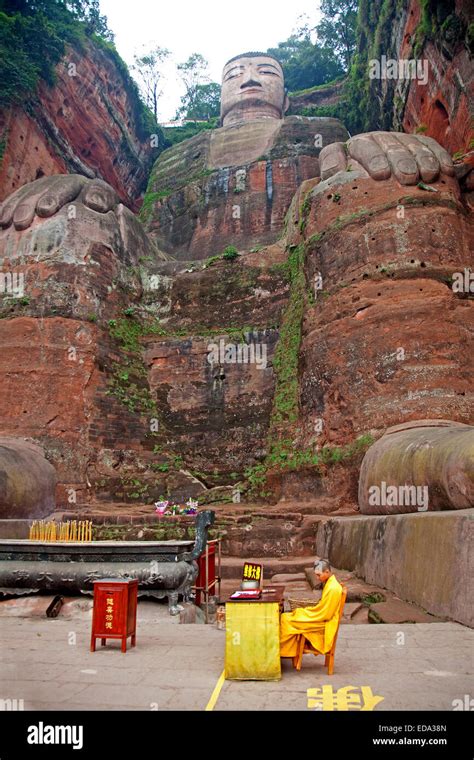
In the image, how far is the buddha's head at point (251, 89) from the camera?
98.0ft

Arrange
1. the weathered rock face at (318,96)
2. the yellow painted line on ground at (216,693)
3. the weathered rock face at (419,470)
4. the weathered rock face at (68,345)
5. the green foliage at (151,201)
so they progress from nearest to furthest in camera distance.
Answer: the yellow painted line on ground at (216,693)
the weathered rock face at (419,470)
the weathered rock face at (68,345)
the green foliage at (151,201)
the weathered rock face at (318,96)

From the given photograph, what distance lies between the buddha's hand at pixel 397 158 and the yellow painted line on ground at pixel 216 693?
→ 39.1 feet

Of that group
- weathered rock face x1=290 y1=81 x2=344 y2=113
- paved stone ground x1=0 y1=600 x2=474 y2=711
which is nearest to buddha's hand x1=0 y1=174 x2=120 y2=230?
paved stone ground x1=0 y1=600 x2=474 y2=711

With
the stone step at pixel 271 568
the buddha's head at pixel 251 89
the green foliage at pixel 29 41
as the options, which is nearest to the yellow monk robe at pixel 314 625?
the stone step at pixel 271 568

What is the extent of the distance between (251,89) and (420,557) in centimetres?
2925

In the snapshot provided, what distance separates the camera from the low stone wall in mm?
5148

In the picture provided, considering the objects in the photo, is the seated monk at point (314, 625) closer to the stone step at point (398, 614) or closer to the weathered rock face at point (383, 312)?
the stone step at point (398, 614)

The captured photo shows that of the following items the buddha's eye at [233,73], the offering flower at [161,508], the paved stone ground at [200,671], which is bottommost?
the paved stone ground at [200,671]

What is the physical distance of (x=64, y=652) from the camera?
434cm

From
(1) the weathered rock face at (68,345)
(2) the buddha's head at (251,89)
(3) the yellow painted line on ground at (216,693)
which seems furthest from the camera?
(2) the buddha's head at (251,89)

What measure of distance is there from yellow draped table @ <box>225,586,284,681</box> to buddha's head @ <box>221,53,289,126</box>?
2926 cm

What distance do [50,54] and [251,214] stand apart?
878 cm

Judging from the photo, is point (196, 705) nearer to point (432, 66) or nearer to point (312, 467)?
point (312, 467)
